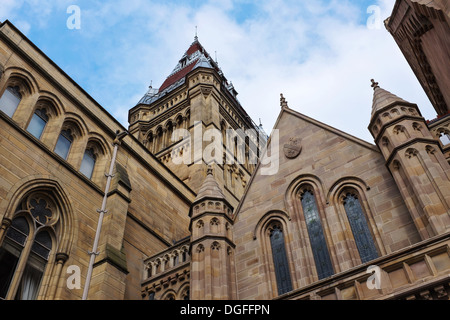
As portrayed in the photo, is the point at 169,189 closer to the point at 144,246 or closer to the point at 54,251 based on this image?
the point at 144,246

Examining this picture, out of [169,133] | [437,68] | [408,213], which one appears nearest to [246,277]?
[408,213]

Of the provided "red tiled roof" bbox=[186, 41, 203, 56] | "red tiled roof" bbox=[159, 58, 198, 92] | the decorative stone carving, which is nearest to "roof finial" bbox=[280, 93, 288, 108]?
the decorative stone carving

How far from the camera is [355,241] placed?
11.3 metres

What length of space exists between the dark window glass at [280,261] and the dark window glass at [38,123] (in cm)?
868

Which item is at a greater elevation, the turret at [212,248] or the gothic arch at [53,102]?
the gothic arch at [53,102]

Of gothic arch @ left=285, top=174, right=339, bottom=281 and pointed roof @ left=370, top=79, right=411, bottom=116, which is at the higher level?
pointed roof @ left=370, top=79, right=411, bottom=116

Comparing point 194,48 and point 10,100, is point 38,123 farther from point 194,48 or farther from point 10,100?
point 194,48

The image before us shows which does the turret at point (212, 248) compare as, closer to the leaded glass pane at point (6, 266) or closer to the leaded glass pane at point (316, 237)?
the leaded glass pane at point (316, 237)

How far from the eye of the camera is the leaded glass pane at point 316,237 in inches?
444

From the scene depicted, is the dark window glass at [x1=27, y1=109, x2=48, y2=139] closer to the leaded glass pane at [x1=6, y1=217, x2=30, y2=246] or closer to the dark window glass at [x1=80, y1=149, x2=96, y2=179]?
the dark window glass at [x1=80, y1=149, x2=96, y2=179]

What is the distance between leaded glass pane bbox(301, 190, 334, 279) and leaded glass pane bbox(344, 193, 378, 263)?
804 millimetres

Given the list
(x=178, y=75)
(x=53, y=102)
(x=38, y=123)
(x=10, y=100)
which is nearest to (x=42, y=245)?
(x=38, y=123)

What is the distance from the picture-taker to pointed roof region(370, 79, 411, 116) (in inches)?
473

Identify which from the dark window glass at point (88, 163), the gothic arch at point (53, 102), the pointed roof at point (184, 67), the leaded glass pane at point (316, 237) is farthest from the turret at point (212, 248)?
the pointed roof at point (184, 67)
